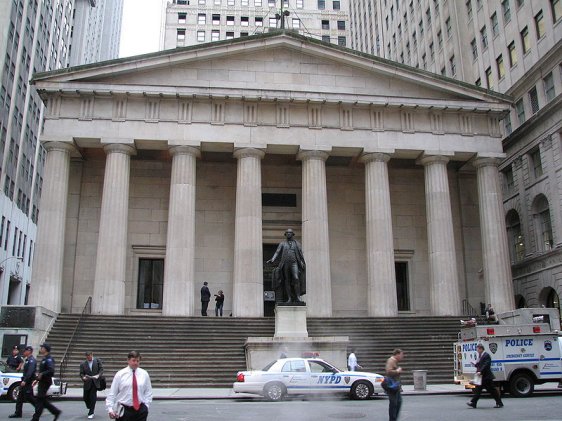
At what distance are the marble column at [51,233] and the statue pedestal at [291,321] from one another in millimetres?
12418

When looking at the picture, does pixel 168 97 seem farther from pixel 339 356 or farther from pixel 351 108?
pixel 339 356

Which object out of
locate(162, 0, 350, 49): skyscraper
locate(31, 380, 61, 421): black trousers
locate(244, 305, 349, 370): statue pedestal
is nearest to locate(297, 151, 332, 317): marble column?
locate(244, 305, 349, 370): statue pedestal

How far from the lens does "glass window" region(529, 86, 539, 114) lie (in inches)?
1523

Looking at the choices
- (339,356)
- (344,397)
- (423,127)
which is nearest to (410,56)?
(423,127)

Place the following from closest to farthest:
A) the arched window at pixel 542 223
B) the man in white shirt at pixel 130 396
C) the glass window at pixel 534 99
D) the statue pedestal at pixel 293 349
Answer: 1. the man in white shirt at pixel 130 396
2. the statue pedestal at pixel 293 349
3. the arched window at pixel 542 223
4. the glass window at pixel 534 99

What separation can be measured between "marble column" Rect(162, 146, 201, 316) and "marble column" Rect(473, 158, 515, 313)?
16224 mm

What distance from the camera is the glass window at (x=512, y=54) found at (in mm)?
41469

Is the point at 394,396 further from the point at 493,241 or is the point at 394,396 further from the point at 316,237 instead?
the point at 493,241

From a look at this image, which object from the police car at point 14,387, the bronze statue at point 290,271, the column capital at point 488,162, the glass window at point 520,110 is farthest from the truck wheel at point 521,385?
the glass window at point 520,110

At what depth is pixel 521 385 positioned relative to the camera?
19.6m

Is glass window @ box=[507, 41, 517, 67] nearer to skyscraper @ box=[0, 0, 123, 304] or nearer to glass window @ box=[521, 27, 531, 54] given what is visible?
glass window @ box=[521, 27, 531, 54]

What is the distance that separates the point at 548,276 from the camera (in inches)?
1449

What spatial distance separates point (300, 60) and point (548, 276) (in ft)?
64.8

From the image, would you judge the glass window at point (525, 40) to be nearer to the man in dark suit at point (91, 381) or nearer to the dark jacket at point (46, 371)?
the man in dark suit at point (91, 381)
